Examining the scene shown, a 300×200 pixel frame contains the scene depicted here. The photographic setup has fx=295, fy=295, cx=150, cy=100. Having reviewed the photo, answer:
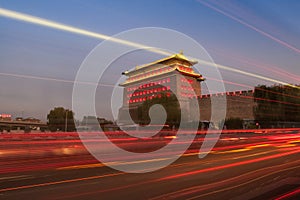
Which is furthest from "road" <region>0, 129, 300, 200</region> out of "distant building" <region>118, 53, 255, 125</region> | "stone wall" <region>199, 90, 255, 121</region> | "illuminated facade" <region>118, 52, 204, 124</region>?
"illuminated facade" <region>118, 52, 204, 124</region>

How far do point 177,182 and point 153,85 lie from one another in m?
111

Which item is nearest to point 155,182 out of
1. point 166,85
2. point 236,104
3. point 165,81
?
point 236,104

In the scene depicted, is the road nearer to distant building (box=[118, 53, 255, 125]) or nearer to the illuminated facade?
distant building (box=[118, 53, 255, 125])

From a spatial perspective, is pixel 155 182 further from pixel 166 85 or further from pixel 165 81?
pixel 165 81

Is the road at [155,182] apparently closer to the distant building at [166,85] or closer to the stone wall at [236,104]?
the stone wall at [236,104]

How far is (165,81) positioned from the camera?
114 meters

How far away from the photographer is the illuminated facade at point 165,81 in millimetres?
109938

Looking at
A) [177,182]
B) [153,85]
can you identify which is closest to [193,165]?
[177,182]

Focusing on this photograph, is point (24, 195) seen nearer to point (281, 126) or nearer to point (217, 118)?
point (281, 126)

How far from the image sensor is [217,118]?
74312 mm

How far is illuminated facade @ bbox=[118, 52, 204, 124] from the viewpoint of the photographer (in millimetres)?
109938

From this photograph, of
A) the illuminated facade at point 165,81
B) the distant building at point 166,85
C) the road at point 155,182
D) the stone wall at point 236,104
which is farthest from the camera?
the illuminated facade at point 165,81

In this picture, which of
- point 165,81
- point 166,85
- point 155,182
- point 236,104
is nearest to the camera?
point 155,182

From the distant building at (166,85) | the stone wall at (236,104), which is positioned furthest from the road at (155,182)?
the distant building at (166,85)
